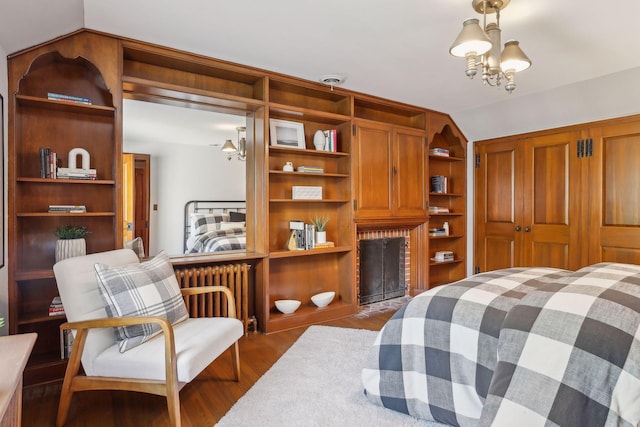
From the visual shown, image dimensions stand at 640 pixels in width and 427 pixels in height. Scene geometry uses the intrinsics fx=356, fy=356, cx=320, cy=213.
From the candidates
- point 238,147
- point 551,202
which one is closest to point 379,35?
point 238,147

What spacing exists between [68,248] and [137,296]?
0.81 meters

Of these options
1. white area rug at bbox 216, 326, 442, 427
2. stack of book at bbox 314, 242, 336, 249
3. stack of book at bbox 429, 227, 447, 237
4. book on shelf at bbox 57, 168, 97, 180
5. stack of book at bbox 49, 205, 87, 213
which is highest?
book on shelf at bbox 57, 168, 97, 180

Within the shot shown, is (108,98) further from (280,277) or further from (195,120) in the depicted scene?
(280,277)

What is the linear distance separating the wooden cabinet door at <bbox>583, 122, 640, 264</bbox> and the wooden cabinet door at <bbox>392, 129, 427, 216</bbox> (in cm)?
164

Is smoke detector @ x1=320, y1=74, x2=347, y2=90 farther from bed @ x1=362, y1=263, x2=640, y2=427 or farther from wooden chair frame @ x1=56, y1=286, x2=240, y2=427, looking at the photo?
wooden chair frame @ x1=56, y1=286, x2=240, y2=427

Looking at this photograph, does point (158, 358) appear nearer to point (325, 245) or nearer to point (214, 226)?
point (325, 245)

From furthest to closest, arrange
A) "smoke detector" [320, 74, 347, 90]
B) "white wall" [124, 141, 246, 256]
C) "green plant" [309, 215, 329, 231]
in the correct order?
1. "white wall" [124, 141, 246, 256]
2. "green plant" [309, 215, 329, 231]
3. "smoke detector" [320, 74, 347, 90]

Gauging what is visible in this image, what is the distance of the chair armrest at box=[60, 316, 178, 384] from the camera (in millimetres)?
1596

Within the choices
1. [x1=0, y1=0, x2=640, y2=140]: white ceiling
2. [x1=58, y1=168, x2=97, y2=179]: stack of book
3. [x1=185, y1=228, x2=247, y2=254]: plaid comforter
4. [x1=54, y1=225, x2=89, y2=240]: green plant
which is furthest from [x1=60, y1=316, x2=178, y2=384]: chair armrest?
[x1=185, y1=228, x2=247, y2=254]: plaid comforter

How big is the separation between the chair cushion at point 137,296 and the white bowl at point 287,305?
50.4 inches

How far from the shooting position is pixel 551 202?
3.95 m

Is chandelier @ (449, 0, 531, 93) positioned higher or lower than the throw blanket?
higher

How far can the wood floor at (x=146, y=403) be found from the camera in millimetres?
1812

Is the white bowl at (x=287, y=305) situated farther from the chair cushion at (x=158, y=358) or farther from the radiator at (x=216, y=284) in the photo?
the chair cushion at (x=158, y=358)
